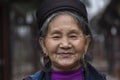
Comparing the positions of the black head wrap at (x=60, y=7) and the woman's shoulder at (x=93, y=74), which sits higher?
the black head wrap at (x=60, y=7)

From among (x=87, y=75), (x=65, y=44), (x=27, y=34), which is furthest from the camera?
(x=27, y=34)

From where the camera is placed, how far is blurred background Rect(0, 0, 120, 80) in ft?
26.0

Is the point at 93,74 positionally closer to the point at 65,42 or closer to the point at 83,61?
the point at 83,61

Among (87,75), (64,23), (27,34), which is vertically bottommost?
(87,75)

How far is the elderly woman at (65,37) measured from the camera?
238 cm

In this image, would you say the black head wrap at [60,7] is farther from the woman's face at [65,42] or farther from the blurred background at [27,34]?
the blurred background at [27,34]

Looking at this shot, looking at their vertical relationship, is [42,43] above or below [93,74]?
above

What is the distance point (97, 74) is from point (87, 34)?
0.23 meters

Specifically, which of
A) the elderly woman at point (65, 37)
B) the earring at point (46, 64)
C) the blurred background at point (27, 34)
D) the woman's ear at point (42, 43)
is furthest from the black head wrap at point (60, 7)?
the blurred background at point (27, 34)

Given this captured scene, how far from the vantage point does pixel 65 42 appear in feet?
7.75

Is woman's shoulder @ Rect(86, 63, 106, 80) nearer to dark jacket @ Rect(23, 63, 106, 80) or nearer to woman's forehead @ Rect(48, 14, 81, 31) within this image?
dark jacket @ Rect(23, 63, 106, 80)

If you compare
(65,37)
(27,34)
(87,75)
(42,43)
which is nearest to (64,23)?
(65,37)

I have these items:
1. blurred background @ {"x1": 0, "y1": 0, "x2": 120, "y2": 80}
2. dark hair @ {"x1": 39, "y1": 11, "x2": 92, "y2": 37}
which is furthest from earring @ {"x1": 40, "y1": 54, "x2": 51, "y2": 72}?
blurred background @ {"x1": 0, "y1": 0, "x2": 120, "y2": 80}

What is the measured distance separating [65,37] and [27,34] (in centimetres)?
610
